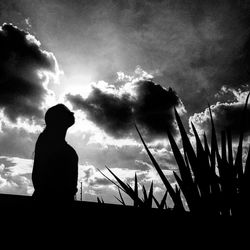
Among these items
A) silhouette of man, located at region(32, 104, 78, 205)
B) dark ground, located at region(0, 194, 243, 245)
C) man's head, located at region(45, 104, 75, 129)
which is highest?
man's head, located at region(45, 104, 75, 129)

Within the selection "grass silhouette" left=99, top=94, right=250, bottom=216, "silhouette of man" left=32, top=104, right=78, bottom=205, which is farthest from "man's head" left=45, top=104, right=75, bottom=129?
"grass silhouette" left=99, top=94, right=250, bottom=216

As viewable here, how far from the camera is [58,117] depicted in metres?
2.96

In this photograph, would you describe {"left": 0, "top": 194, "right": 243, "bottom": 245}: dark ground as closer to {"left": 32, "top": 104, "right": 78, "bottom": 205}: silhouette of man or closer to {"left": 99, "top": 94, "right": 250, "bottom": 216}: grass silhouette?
{"left": 99, "top": 94, "right": 250, "bottom": 216}: grass silhouette

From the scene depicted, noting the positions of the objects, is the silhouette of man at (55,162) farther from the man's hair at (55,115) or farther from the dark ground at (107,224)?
the dark ground at (107,224)

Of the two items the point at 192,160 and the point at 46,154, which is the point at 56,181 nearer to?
the point at 46,154

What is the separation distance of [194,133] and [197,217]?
696mm

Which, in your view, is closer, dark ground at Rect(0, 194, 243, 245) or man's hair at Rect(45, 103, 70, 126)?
dark ground at Rect(0, 194, 243, 245)

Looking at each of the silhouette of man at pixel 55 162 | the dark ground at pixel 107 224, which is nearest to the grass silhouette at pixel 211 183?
the dark ground at pixel 107 224

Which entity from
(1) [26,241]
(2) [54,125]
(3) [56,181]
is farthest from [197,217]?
(2) [54,125]

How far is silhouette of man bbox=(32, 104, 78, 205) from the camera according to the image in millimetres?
2539

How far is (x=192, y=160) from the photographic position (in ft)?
4.41

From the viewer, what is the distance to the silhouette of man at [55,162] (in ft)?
8.33

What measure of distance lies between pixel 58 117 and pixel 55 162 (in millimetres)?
599

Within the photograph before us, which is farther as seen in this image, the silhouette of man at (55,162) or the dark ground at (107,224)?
the silhouette of man at (55,162)
